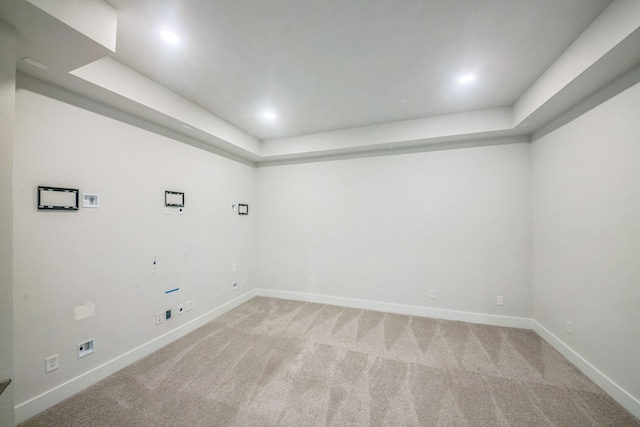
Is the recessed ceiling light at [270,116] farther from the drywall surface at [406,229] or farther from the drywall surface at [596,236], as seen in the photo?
the drywall surface at [596,236]

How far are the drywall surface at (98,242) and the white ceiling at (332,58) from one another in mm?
324

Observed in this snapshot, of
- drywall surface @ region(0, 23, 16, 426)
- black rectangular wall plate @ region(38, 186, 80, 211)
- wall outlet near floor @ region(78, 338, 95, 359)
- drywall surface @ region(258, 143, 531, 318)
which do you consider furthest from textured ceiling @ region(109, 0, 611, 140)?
wall outlet near floor @ region(78, 338, 95, 359)

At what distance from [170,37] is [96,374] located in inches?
120

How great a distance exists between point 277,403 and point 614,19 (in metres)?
3.70

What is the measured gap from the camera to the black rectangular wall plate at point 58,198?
1.84 m

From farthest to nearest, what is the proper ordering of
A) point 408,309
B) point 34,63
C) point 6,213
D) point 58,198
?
point 408,309, point 58,198, point 34,63, point 6,213

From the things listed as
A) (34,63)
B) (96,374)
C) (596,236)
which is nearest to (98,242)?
(96,374)

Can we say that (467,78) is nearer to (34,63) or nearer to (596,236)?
(596,236)

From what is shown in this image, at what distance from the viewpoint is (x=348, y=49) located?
1.93 metres

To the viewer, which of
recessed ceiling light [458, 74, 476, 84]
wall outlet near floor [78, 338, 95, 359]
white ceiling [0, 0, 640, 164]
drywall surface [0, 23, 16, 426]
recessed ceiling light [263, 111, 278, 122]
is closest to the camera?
drywall surface [0, 23, 16, 426]

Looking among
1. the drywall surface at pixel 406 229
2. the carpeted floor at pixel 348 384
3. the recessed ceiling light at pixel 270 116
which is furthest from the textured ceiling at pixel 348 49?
the carpeted floor at pixel 348 384

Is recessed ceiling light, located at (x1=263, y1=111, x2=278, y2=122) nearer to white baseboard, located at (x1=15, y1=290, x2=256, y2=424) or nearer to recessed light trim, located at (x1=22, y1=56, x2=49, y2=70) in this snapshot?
recessed light trim, located at (x1=22, y1=56, x2=49, y2=70)

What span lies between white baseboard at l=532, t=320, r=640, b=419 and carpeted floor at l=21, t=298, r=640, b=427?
55 millimetres

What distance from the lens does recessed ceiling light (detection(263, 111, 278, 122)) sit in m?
3.15
